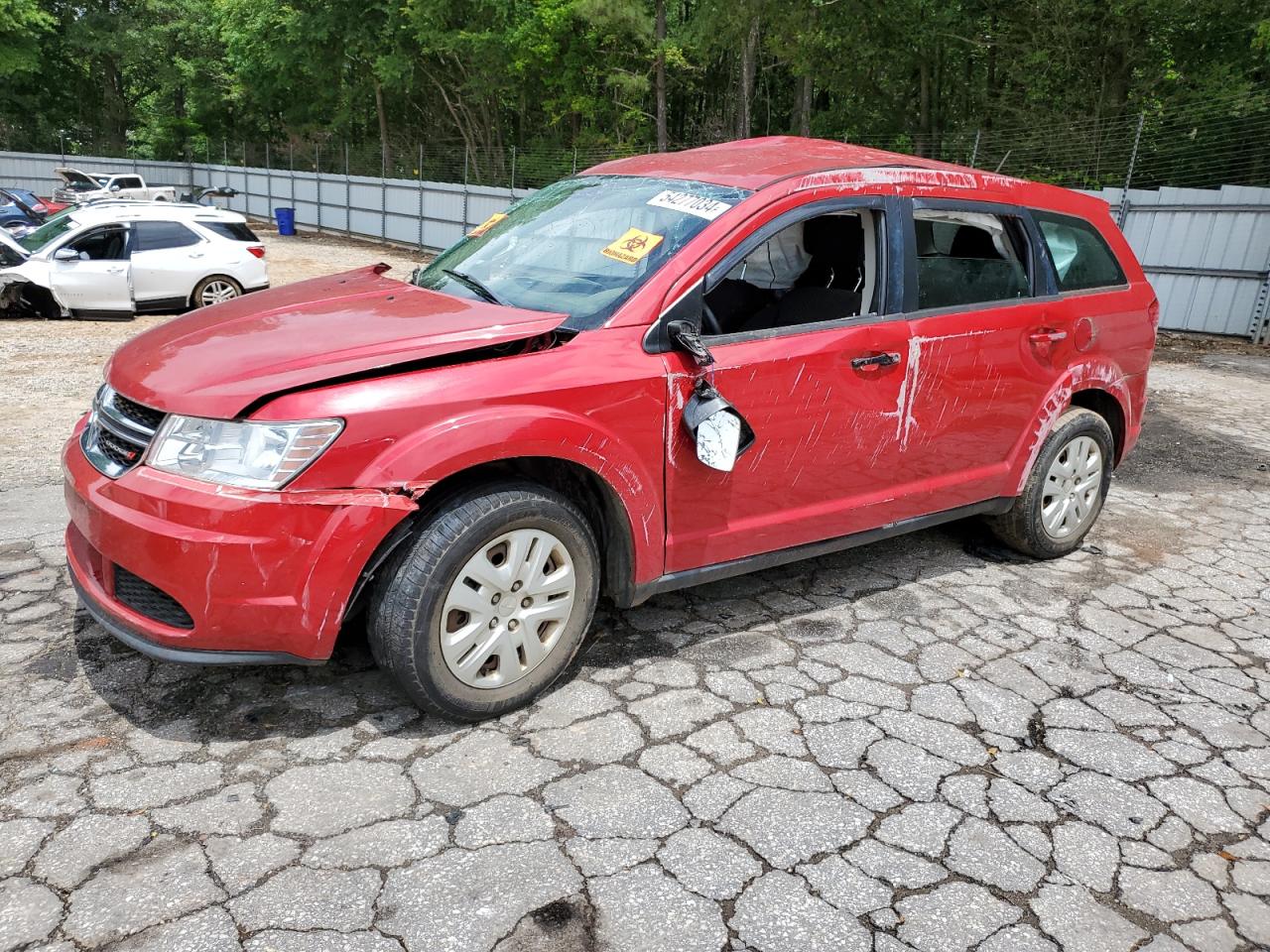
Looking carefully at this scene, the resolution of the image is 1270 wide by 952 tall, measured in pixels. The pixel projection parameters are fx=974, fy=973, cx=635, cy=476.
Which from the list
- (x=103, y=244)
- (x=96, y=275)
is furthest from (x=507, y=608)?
(x=103, y=244)

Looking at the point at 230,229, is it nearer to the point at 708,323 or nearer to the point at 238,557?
the point at 708,323

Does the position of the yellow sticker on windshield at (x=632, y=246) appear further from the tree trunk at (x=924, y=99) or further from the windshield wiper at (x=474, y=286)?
the tree trunk at (x=924, y=99)

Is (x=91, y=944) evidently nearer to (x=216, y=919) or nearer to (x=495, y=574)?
(x=216, y=919)

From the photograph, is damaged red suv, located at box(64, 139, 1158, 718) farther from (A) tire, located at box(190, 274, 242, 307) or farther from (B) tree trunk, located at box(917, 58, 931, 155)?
(B) tree trunk, located at box(917, 58, 931, 155)

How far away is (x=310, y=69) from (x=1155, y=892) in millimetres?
40941

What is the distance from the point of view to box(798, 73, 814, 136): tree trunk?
86.0 ft

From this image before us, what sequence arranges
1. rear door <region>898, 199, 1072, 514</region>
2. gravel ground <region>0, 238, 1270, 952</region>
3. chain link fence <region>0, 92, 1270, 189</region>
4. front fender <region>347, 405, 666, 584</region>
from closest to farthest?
gravel ground <region>0, 238, 1270, 952</region> < front fender <region>347, 405, 666, 584</region> < rear door <region>898, 199, 1072, 514</region> < chain link fence <region>0, 92, 1270, 189</region>

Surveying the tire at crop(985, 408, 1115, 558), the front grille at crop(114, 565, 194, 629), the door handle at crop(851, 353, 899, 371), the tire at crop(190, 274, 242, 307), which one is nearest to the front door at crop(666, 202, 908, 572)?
the door handle at crop(851, 353, 899, 371)

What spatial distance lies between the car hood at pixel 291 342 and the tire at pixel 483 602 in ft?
1.62

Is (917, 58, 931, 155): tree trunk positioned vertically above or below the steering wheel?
above

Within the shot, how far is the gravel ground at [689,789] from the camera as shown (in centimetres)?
234

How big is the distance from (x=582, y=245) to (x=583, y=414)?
89cm

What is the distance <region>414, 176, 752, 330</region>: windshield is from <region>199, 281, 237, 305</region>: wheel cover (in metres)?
9.54

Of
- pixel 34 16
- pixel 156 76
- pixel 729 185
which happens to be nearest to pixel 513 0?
pixel 34 16
